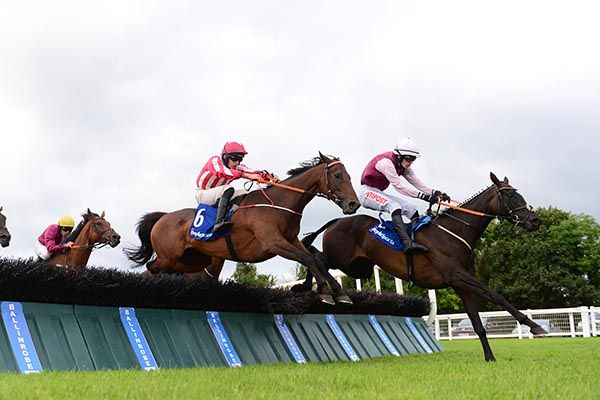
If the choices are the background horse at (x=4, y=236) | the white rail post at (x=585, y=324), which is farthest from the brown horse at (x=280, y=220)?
the white rail post at (x=585, y=324)

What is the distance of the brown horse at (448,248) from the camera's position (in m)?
8.41

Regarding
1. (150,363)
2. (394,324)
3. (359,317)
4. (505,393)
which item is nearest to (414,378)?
(505,393)

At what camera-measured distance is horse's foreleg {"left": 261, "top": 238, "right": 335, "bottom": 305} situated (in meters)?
7.36

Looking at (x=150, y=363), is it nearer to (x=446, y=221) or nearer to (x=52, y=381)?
(x=52, y=381)

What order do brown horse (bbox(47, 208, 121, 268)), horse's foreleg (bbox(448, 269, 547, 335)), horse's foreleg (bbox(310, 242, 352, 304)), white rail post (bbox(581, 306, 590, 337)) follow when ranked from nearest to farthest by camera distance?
horse's foreleg (bbox(310, 242, 352, 304))
horse's foreleg (bbox(448, 269, 547, 335))
brown horse (bbox(47, 208, 121, 268))
white rail post (bbox(581, 306, 590, 337))

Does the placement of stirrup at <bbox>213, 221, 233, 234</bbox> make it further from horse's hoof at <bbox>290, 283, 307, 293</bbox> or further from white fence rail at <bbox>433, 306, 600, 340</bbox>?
white fence rail at <bbox>433, 306, 600, 340</bbox>

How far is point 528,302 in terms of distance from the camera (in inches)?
1628

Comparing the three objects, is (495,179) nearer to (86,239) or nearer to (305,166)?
(305,166)

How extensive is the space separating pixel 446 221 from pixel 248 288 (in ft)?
8.77

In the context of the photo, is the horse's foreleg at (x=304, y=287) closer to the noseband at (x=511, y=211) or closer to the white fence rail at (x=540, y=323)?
the noseband at (x=511, y=211)

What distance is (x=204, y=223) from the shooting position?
8.15m

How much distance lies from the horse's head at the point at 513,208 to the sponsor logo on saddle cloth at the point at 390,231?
908 mm

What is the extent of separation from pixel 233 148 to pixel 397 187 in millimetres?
2102

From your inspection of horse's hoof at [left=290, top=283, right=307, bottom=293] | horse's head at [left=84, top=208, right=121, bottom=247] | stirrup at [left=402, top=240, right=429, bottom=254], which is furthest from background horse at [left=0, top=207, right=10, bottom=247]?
stirrup at [left=402, top=240, right=429, bottom=254]
